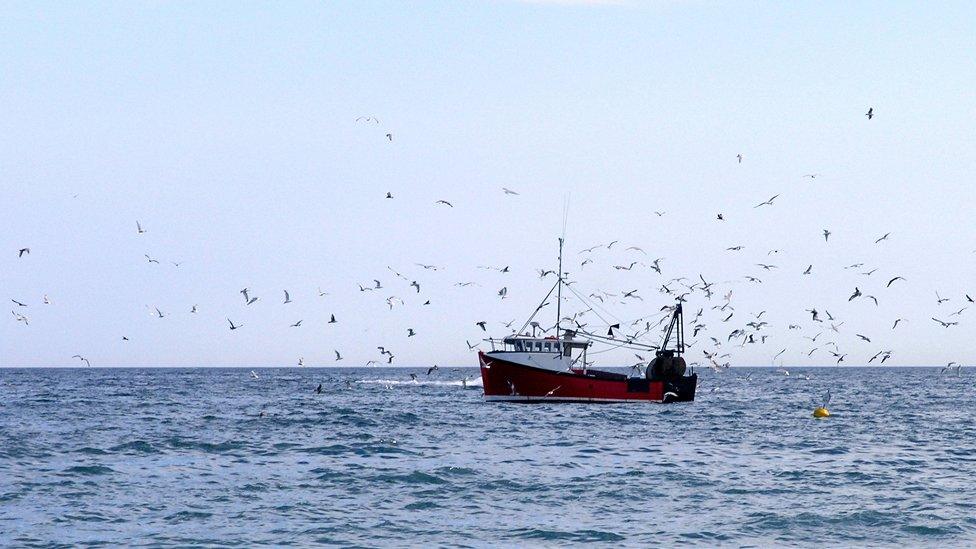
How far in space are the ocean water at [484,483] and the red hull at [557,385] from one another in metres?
12.2

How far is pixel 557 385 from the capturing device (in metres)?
63.5

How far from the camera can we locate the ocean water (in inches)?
856

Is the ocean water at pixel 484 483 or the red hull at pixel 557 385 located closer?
the ocean water at pixel 484 483

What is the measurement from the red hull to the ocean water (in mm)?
12211

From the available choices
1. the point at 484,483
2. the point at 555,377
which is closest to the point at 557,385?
the point at 555,377

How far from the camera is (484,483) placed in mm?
28359

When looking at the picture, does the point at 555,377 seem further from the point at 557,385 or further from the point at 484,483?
the point at 484,483

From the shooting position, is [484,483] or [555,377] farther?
[555,377]

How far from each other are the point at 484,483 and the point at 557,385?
1395 inches

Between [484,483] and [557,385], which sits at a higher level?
[557,385]

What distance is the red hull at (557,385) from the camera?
63.7 metres

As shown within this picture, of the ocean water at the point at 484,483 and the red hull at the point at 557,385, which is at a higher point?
the red hull at the point at 557,385

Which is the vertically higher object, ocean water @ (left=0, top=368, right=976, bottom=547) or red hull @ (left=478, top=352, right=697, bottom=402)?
red hull @ (left=478, top=352, right=697, bottom=402)

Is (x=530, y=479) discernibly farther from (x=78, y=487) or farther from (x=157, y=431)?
(x=157, y=431)
